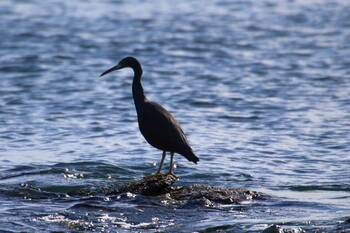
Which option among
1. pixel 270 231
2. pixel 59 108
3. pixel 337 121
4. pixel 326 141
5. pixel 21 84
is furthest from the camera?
pixel 21 84

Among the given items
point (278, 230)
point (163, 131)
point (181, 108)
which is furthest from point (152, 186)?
point (181, 108)

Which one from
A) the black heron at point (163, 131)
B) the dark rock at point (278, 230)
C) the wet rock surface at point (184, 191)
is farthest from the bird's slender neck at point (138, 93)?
the dark rock at point (278, 230)

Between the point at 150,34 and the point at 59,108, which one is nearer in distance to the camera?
the point at 59,108

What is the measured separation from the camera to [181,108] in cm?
1580

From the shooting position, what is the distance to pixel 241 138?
1342 centimetres

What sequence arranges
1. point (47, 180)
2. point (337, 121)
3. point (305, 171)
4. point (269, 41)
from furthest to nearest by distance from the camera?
point (269, 41)
point (337, 121)
point (305, 171)
point (47, 180)

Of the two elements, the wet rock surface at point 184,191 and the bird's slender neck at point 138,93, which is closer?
the wet rock surface at point 184,191

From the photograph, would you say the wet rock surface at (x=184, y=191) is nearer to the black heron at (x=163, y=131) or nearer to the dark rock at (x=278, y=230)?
the black heron at (x=163, y=131)

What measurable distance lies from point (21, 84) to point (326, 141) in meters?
7.54

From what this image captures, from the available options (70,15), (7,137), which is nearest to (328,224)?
(7,137)

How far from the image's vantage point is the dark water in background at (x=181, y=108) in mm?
8859

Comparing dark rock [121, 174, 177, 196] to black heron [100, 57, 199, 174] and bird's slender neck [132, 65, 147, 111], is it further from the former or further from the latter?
bird's slender neck [132, 65, 147, 111]

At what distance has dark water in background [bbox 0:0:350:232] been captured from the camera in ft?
29.1

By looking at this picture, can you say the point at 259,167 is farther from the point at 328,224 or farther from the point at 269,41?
the point at 269,41
